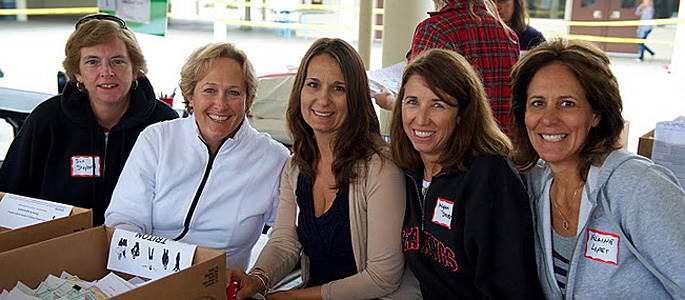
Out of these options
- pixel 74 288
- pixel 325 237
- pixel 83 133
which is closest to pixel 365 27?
pixel 83 133

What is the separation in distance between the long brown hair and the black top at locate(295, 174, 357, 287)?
372 mm

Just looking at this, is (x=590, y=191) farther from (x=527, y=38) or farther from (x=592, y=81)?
(x=527, y=38)

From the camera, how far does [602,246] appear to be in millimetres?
1653

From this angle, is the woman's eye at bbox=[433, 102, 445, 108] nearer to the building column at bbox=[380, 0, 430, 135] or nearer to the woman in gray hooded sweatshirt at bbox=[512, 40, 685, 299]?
the woman in gray hooded sweatshirt at bbox=[512, 40, 685, 299]

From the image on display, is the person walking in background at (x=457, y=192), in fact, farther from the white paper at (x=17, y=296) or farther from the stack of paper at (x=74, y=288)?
the white paper at (x=17, y=296)

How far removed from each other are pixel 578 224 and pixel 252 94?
116 centimetres

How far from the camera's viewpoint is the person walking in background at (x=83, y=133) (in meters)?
2.51

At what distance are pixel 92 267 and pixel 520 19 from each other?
3.06 meters

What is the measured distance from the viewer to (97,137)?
2.53m

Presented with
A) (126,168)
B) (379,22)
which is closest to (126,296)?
(126,168)

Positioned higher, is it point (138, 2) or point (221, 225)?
point (138, 2)

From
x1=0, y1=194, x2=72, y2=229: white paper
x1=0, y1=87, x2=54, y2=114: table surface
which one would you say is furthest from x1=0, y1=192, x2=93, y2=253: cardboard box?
x1=0, y1=87, x2=54, y2=114: table surface

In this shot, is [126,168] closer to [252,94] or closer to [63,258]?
[252,94]

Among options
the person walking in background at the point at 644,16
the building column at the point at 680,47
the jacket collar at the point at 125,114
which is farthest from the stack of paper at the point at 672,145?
the person walking in background at the point at 644,16
